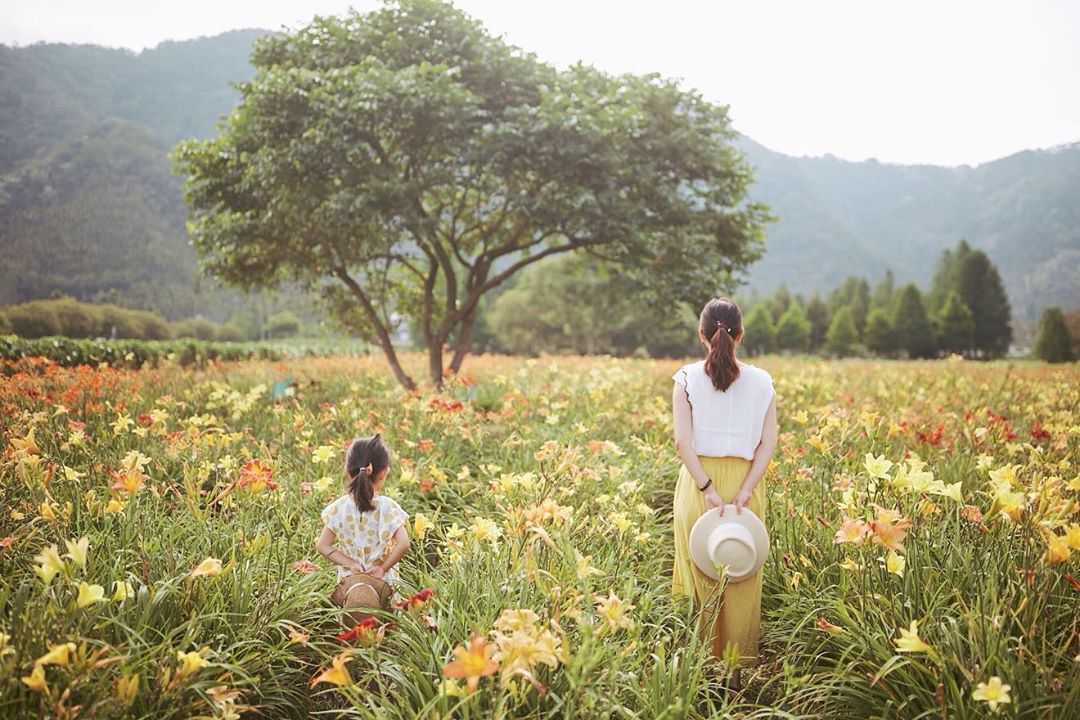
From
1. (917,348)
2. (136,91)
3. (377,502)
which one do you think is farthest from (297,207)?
(136,91)

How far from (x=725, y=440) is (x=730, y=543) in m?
0.50

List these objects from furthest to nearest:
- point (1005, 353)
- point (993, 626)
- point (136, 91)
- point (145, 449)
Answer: point (136, 91) → point (1005, 353) → point (145, 449) → point (993, 626)

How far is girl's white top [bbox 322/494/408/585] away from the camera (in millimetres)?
3217

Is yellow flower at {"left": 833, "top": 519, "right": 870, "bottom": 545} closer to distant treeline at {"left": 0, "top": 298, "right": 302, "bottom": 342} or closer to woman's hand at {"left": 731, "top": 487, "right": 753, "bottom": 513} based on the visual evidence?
woman's hand at {"left": 731, "top": 487, "right": 753, "bottom": 513}

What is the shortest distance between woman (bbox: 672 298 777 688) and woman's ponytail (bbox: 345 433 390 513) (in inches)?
62.8

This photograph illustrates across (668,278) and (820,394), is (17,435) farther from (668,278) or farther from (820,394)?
(820,394)

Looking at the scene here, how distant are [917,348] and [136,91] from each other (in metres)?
187

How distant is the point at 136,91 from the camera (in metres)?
155

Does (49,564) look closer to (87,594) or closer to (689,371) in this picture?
(87,594)

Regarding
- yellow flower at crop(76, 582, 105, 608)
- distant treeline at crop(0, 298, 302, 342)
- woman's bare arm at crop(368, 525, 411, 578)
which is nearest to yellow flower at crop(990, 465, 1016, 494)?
woman's bare arm at crop(368, 525, 411, 578)

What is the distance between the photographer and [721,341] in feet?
9.62

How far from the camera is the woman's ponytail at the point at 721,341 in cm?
293

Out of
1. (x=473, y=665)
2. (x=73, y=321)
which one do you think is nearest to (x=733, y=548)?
(x=473, y=665)

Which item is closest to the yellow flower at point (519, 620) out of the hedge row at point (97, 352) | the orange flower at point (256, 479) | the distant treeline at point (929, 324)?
the orange flower at point (256, 479)
